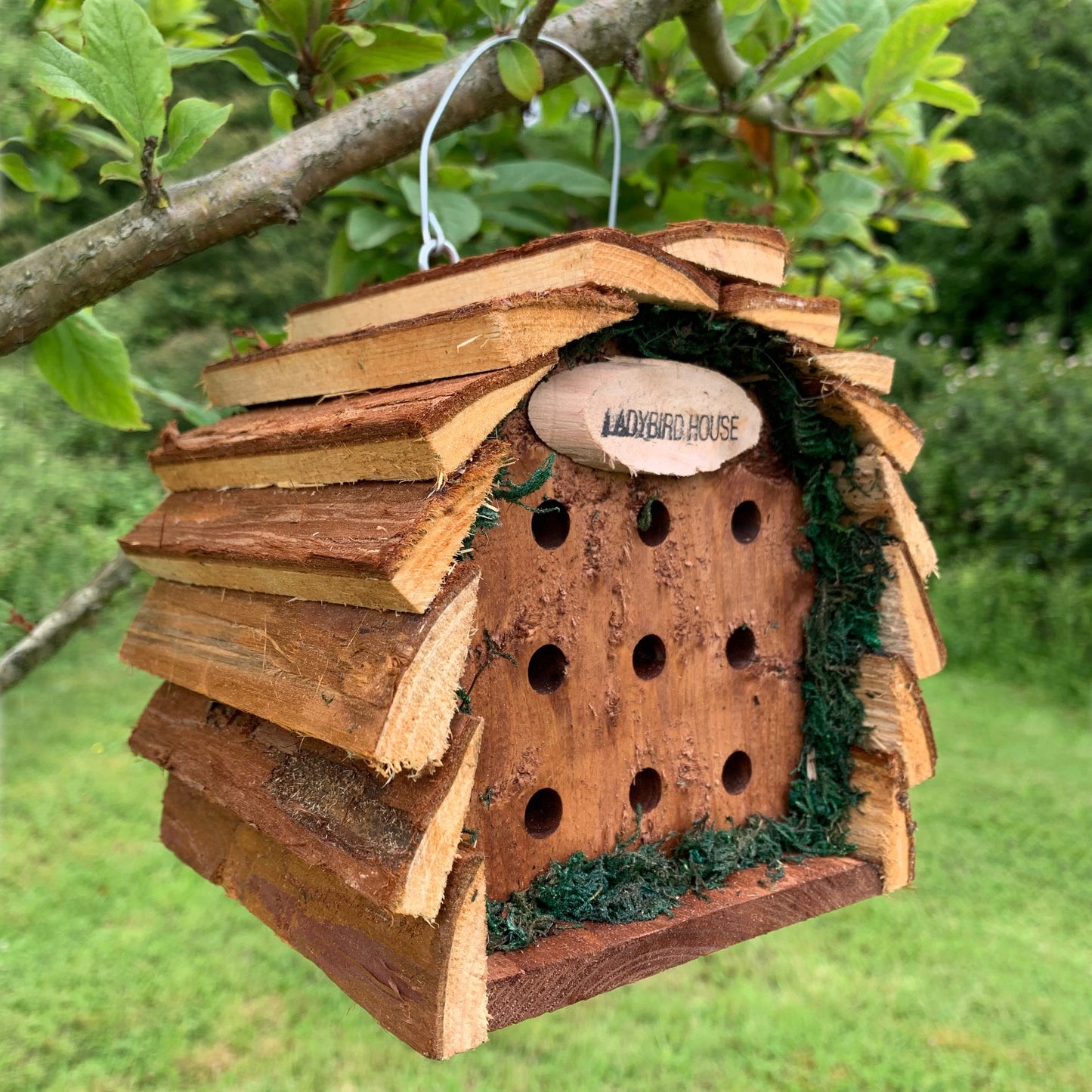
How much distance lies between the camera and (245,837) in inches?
46.1

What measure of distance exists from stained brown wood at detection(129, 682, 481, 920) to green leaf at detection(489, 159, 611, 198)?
3.08 ft

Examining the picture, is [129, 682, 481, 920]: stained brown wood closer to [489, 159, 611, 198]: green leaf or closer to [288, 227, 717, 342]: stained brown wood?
[288, 227, 717, 342]: stained brown wood

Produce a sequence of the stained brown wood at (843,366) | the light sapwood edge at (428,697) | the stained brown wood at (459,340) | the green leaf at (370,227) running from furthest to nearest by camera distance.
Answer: the green leaf at (370,227) < the stained brown wood at (843,366) < the stained brown wood at (459,340) < the light sapwood edge at (428,697)

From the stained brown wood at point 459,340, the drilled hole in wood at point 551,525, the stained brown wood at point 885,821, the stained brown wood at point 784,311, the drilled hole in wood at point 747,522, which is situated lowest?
the stained brown wood at point 885,821

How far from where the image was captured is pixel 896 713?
1303mm

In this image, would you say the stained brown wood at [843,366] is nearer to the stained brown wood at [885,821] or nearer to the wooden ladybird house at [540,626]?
the wooden ladybird house at [540,626]

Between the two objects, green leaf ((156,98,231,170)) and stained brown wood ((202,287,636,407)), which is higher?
green leaf ((156,98,231,170))

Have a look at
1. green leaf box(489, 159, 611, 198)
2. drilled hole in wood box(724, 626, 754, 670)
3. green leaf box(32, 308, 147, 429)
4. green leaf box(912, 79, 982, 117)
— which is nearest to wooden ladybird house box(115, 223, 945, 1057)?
drilled hole in wood box(724, 626, 754, 670)

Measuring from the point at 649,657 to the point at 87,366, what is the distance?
2.78ft

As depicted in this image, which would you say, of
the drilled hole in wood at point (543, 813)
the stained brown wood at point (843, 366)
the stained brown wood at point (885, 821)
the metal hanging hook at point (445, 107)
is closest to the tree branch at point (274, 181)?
the metal hanging hook at point (445, 107)

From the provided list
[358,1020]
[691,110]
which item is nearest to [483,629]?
[691,110]

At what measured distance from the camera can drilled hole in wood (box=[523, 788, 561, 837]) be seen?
1106mm

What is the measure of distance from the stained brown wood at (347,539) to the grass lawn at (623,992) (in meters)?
2.33

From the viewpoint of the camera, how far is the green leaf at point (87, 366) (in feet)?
4.52
